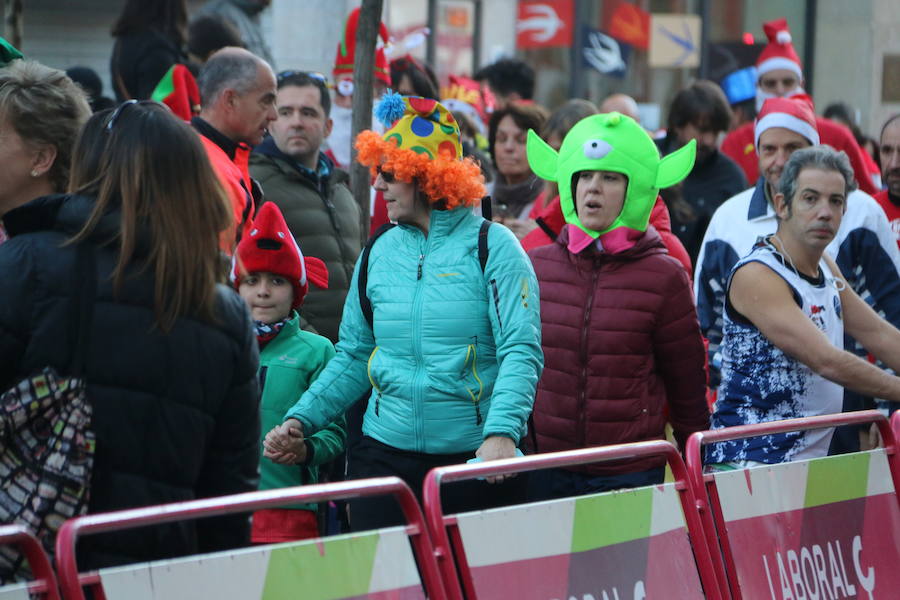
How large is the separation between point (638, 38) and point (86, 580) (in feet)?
59.5

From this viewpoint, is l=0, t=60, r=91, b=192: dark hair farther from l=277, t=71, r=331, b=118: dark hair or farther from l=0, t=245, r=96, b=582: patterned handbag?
l=277, t=71, r=331, b=118: dark hair

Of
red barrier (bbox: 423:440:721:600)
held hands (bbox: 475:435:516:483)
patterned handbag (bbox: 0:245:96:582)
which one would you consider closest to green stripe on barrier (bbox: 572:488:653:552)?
red barrier (bbox: 423:440:721:600)

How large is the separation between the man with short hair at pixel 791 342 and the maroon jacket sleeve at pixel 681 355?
95 mm

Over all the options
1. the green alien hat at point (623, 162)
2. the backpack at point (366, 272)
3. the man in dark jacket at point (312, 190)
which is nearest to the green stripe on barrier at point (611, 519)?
the backpack at point (366, 272)

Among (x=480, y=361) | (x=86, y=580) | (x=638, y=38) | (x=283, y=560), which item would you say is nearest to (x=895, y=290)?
(x=480, y=361)

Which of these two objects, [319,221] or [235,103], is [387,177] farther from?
[319,221]

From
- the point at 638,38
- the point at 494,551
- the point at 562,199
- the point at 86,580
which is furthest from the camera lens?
the point at 638,38

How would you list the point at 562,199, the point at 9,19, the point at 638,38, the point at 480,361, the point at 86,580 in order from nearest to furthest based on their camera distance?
the point at 86,580
the point at 480,361
the point at 562,199
the point at 9,19
the point at 638,38

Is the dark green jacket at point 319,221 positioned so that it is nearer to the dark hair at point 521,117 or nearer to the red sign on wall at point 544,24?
the dark hair at point 521,117

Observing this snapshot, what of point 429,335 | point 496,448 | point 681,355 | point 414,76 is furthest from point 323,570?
point 414,76

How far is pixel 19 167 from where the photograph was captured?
12.3ft

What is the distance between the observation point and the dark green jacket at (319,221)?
6254 mm

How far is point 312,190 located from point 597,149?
160 cm

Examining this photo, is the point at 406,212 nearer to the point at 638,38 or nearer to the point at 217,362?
the point at 217,362
